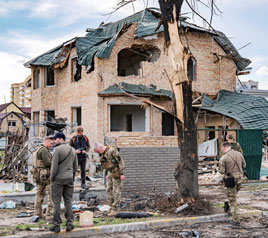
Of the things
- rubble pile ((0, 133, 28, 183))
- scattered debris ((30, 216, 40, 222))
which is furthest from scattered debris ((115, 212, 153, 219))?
rubble pile ((0, 133, 28, 183))

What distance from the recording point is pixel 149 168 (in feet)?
33.9

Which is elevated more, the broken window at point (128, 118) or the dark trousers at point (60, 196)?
the broken window at point (128, 118)

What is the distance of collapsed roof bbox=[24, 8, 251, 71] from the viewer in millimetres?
18469

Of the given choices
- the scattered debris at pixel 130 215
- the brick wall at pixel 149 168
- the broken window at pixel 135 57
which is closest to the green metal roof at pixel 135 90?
the broken window at pixel 135 57

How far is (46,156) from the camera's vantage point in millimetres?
7344

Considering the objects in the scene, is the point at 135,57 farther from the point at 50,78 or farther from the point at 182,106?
the point at 182,106

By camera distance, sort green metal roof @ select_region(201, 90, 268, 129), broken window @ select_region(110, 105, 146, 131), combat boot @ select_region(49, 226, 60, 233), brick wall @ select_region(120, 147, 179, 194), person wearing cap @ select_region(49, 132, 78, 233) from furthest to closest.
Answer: broken window @ select_region(110, 105, 146, 131) → green metal roof @ select_region(201, 90, 268, 129) → brick wall @ select_region(120, 147, 179, 194) → person wearing cap @ select_region(49, 132, 78, 233) → combat boot @ select_region(49, 226, 60, 233)

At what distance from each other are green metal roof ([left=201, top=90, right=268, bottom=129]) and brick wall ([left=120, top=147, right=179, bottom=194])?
26.9 ft

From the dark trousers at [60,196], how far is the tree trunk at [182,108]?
2712 mm

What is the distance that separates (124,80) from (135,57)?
5507 mm

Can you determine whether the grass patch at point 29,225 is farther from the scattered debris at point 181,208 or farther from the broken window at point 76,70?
the broken window at point 76,70

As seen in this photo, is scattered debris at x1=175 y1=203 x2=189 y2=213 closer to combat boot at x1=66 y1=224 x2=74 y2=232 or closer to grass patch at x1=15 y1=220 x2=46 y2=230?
combat boot at x1=66 y1=224 x2=74 y2=232

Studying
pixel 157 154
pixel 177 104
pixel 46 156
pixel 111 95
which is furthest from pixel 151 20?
pixel 46 156

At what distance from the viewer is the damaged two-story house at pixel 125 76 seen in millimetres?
18609
